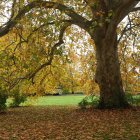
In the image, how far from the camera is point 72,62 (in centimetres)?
2450

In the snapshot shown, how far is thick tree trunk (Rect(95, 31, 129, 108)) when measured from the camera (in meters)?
21.6

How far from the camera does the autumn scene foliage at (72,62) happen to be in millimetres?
14117

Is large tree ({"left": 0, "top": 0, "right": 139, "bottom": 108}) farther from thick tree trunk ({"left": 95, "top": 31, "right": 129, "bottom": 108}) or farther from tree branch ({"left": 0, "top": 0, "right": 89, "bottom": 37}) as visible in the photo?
tree branch ({"left": 0, "top": 0, "right": 89, "bottom": 37})

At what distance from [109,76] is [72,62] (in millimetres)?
3431

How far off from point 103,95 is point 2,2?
25.0 feet

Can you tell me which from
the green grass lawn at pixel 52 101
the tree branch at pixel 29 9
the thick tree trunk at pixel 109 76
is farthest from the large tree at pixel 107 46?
the green grass lawn at pixel 52 101

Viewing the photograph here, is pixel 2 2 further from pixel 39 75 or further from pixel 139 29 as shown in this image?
pixel 139 29

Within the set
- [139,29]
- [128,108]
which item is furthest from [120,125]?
[139,29]

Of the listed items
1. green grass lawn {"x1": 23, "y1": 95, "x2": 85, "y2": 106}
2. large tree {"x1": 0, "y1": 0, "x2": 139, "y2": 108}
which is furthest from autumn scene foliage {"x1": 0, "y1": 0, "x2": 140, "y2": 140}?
green grass lawn {"x1": 23, "y1": 95, "x2": 85, "y2": 106}

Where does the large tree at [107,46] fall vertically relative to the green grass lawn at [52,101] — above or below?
above

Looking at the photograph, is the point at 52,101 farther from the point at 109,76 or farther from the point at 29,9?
the point at 29,9

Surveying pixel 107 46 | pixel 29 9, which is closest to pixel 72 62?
pixel 107 46

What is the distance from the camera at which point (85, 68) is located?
29.8 meters

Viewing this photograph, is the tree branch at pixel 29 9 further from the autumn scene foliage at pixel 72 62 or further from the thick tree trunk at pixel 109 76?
the thick tree trunk at pixel 109 76
